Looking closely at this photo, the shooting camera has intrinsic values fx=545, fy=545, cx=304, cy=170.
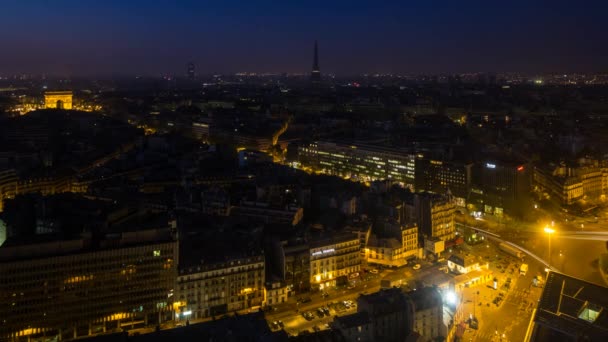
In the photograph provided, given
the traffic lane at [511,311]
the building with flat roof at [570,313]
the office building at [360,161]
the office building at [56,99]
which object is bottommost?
the traffic lane at [511,311]

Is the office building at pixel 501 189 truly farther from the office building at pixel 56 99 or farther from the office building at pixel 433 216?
the office building at pixel 56 99

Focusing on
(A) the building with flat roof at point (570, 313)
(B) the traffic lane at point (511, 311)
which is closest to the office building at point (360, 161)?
(B) the traffic lane at point (511, 311)

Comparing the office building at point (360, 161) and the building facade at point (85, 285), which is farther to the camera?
the office building at point (360, 161)

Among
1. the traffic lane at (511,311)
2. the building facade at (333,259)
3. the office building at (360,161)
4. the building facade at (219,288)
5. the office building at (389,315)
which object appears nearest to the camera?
the office building at (389,315)

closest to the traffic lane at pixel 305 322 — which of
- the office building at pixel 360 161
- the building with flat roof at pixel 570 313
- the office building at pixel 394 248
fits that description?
the office building at pixel 394 248

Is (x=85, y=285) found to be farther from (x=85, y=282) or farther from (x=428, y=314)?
(x=428, y=314)

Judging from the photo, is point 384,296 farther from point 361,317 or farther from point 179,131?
point 179,131

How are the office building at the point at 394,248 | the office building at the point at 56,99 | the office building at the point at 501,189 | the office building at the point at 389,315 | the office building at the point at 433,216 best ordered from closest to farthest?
the office building at the point at 389,315, the office building at the point at 394,248, the office building at the point at 433,216, the office building at the point at 501,189, the office building at the point at 56,99

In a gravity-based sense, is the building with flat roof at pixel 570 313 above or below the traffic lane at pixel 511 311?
above

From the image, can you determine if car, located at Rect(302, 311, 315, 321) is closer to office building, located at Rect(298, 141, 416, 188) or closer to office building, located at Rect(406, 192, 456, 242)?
office building, located at Rect(406, 192, 456, 242)

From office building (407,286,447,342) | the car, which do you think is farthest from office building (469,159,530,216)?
the car

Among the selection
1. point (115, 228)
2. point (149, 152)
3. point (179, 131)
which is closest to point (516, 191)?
point (115, 228)
